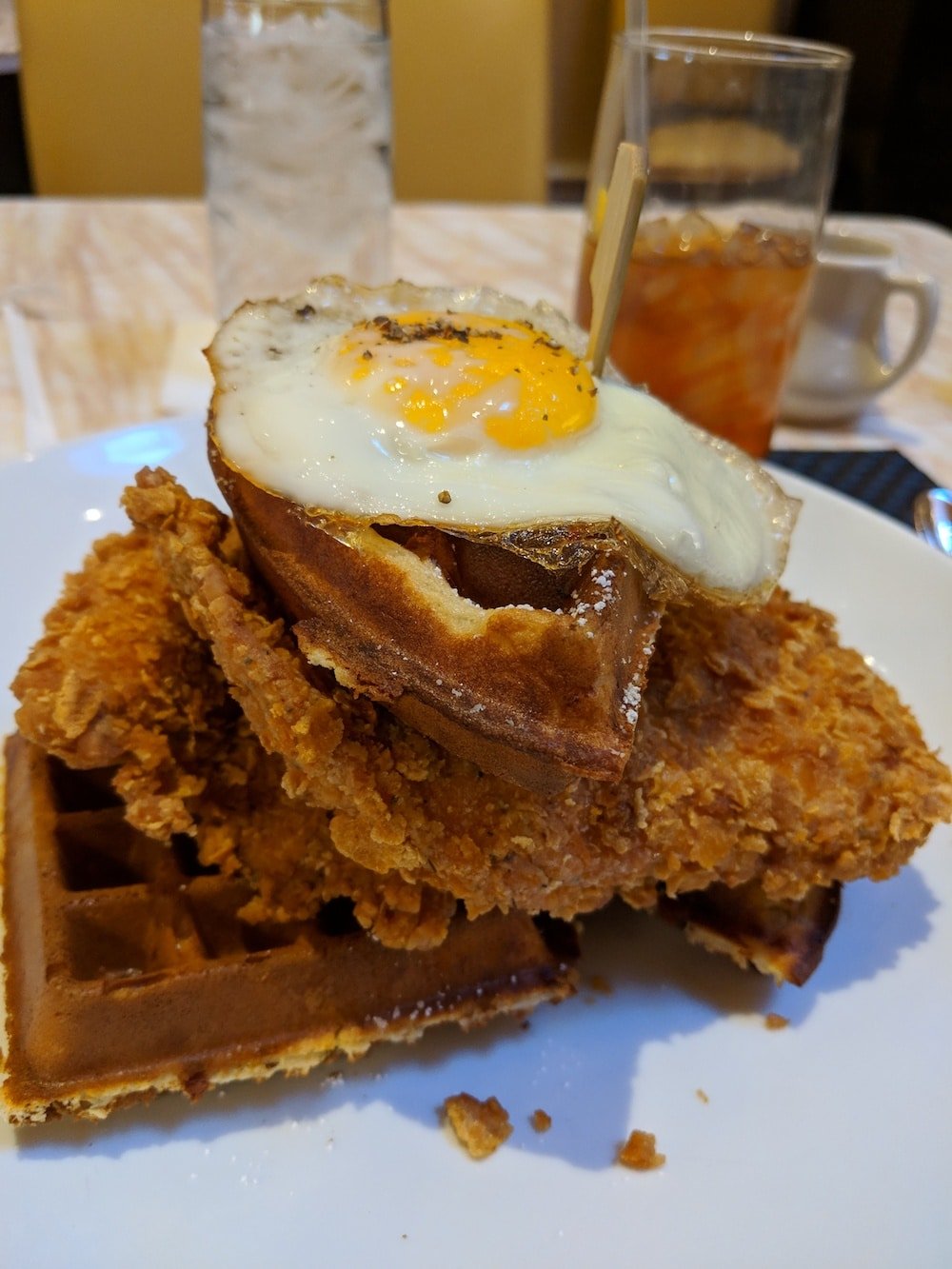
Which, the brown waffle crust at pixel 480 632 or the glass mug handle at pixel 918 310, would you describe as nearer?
the brown waffle crust at pixel 480 632

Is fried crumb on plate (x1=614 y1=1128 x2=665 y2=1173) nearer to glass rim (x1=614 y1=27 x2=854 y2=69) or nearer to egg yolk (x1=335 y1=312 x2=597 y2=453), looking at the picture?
egg yolk (x1=335 y1=312 x2=597 y2=453)

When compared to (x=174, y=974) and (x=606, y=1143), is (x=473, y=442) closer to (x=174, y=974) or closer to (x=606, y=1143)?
(x=174, y=974)

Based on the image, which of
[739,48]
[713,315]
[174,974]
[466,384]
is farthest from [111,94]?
[174,974]

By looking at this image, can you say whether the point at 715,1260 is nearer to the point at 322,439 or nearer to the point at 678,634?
the point at 678,634

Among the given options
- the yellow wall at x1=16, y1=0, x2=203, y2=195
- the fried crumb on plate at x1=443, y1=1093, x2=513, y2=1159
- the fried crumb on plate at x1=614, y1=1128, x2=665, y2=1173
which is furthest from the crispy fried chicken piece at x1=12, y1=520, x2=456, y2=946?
the yellow wall at x1=16, y1=0, x2=203, y2=195

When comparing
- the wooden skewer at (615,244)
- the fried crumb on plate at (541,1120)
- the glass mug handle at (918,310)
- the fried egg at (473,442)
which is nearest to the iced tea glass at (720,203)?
the glass mug handle at (918,310)

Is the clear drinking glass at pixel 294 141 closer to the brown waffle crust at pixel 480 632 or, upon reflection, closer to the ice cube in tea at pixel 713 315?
the ice cube in tea at pixel 713 315

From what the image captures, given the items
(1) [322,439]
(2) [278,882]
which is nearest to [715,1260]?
(2) [278,882]
